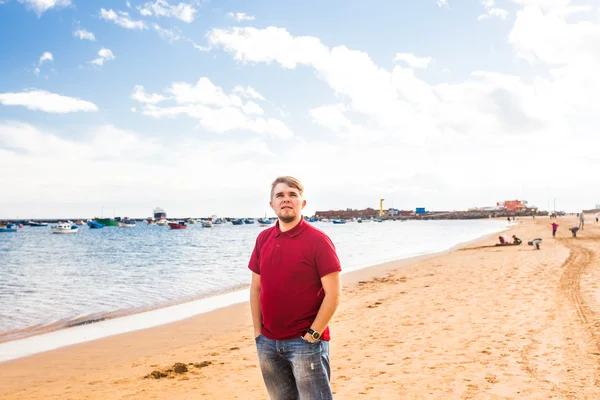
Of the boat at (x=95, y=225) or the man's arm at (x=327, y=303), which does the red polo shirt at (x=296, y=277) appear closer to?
the man's arm at (x=327, y=303)

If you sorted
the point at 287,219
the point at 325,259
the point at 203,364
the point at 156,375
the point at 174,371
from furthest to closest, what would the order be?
the point at 203,364, the point at 174,371, the point at 156,375, the point at 287,219, the point at 325,259

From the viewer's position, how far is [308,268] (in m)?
2.96

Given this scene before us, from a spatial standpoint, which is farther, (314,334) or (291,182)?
(291,182)

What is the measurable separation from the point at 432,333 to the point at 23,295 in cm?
1731

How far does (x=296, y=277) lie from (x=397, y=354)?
4894 mm

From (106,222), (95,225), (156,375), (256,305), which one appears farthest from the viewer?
(106,222)

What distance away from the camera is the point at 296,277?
2.99 metres

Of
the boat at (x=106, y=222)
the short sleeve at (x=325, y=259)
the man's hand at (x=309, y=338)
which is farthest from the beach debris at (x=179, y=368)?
the boat at (x=106, y=222)

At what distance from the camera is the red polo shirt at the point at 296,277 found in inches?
116

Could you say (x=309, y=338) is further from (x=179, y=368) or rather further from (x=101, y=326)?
(x=101, y=326)

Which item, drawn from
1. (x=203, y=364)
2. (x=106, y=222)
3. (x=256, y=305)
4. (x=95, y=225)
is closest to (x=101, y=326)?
(x=203, y=364)

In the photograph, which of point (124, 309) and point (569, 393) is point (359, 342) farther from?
point (124, 309)

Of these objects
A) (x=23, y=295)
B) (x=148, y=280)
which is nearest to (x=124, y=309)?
(x=23, y=295)

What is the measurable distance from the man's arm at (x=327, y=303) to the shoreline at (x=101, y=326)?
862 cm
